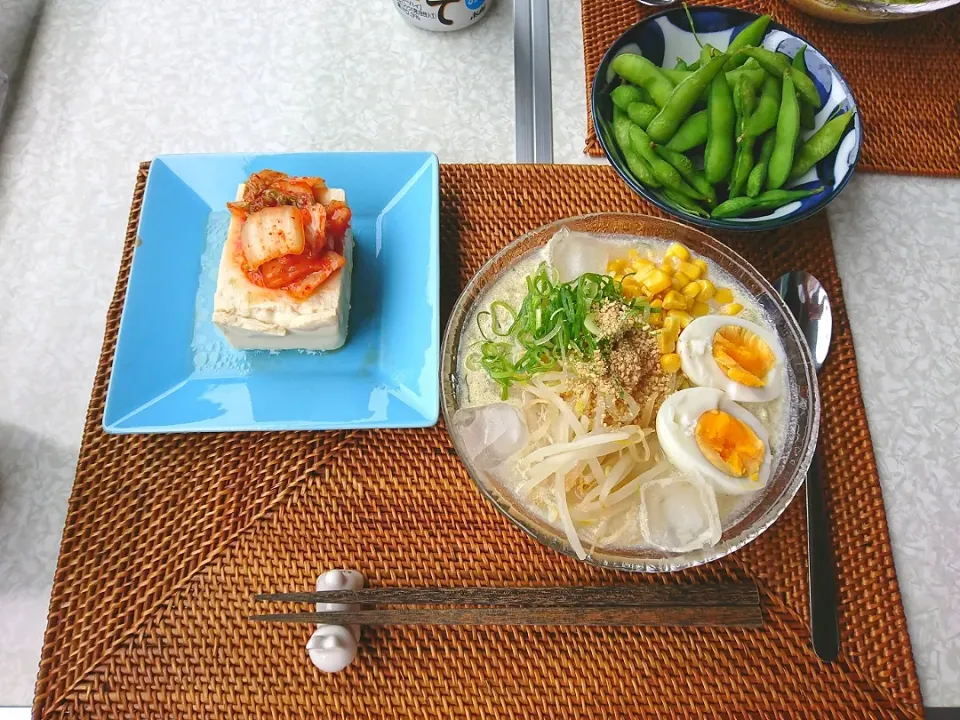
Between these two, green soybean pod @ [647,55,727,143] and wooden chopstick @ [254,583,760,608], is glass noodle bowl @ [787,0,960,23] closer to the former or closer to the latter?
green soybean pod @ [647,55,727,143]

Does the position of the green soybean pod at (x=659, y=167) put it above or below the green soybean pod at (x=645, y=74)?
below

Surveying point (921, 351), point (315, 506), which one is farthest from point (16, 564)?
point (921, 351)

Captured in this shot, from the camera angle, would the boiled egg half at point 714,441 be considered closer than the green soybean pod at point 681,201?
Yes

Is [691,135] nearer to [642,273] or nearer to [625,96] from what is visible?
[625,96]

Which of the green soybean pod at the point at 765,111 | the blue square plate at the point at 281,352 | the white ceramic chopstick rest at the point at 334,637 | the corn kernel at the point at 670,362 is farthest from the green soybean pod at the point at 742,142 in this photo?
the white ceramic chopstick rest at the point at 334,637

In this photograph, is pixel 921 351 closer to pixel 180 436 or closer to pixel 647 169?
pixel 647 169

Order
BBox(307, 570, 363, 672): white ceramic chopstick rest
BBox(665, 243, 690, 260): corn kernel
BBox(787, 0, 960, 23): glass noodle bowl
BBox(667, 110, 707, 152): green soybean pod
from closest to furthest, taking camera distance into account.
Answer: BBox(307, 570, 363, 672): white ceramic chopstick rest < BBox(665, 243, 690, 260): corn kernel < BBox(667, 110, 707, 152): green soybean pod < BBox(787, 0, 960, 23): glass noodle bowl

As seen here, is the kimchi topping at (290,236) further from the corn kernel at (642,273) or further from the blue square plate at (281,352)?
the corn kernel at (642,273)

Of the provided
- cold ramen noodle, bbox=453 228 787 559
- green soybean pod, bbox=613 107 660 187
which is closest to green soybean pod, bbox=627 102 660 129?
green soybean pod, bbox=613 107 660 187
